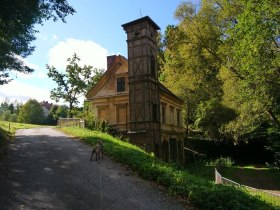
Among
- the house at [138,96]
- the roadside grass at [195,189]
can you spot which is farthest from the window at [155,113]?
the roadside grass at [195,189]

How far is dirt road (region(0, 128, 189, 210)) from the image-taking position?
11.9 meters

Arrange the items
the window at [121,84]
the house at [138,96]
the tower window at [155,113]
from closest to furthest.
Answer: the house at [138,96], the tower window at [155,113], the window at [121,84]

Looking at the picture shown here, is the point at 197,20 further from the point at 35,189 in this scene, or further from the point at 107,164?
the point at 35,189

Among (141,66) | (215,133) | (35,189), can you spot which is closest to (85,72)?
(215,133)

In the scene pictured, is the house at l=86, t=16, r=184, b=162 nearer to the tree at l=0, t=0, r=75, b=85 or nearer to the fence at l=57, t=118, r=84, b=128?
the fence at l=57, t=118, r=84, b=128

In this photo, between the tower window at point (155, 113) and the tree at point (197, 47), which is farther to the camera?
the tower window at point (155, 113)

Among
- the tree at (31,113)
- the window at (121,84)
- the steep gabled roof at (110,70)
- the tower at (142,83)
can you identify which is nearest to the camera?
the tower at (142,83)

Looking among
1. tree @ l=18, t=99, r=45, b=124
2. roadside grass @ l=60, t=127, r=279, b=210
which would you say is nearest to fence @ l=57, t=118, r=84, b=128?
roadside grass @ l=60, t=127, r=279, b=210

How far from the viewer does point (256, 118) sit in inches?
1142

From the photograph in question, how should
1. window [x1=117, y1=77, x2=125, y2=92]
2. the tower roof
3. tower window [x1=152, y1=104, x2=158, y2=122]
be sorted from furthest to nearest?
window [x1=117, y1=77, x2=125, y2=92], tower window [x1=152, y1=104, x2=158, y2=122], the tower roof

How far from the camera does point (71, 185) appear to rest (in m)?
13.8

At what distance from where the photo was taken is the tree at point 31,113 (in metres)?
90.7

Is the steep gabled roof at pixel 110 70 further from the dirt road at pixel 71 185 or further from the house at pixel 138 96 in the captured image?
the dirt road at pixel 71 185

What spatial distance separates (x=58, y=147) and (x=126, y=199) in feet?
35.2
